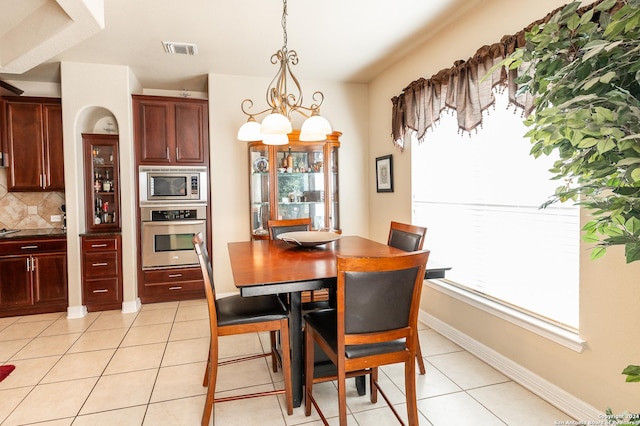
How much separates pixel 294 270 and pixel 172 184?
2847mm

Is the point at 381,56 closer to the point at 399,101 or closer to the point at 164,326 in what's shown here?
the point at 399,101

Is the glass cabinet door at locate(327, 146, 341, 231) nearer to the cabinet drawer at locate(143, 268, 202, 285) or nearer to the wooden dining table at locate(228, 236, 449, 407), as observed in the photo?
the wooden dining table at locate(228, 236, 449, 407)

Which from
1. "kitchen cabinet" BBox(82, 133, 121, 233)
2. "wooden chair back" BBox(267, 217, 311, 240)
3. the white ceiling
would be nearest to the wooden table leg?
"wooden chair back" BBox(267, 217, 311, 240)

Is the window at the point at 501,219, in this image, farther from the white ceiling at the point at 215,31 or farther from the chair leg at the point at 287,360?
the chair leg at the point at 287,360

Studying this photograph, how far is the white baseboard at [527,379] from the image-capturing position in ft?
6.52

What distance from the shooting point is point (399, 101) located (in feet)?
12.0

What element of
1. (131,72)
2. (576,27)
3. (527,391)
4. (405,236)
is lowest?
(527,391)

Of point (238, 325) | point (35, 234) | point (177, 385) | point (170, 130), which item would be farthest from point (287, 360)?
point (35, 234)

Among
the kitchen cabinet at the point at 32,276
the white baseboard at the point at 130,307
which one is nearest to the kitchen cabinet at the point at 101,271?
the white baseboard at the point at 130,307

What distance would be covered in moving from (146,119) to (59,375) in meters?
2.77

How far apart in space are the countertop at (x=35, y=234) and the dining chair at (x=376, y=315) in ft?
12.0

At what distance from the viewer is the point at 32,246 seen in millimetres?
3766

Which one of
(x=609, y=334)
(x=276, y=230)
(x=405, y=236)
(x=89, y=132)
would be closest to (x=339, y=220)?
(x=276, y=230)

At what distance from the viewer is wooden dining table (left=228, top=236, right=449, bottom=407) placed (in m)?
1.73
